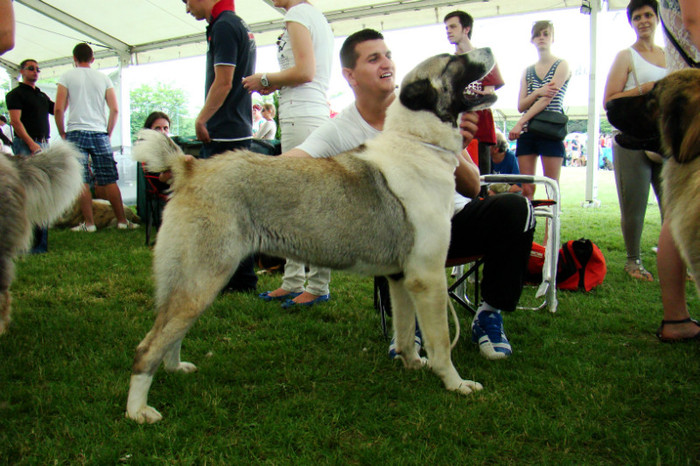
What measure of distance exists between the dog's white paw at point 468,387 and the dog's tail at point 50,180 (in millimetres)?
2447

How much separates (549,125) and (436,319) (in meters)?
3.77

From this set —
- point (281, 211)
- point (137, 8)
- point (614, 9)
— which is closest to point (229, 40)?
point (281, 211)

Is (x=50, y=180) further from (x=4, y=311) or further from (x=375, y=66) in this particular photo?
(x=375, y=66)

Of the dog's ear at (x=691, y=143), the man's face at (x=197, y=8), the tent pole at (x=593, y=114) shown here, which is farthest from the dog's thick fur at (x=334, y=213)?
the tent pole at (x=593, y=114)

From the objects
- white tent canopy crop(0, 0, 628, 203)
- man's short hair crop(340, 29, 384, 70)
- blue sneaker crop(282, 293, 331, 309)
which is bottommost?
blue sneaker crop(282, 293, 331, 309)

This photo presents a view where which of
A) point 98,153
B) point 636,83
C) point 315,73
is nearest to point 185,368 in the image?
point 315,73

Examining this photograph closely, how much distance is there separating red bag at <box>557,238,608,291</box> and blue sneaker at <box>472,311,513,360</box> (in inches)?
68.5

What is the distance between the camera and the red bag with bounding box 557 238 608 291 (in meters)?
4.25

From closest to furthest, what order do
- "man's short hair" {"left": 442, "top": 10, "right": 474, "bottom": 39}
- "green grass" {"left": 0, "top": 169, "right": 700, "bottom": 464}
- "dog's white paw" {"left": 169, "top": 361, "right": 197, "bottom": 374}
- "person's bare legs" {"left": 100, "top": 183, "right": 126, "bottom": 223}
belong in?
"green grass" {"left": 0, "top": 169, "right": 700, "bottom": 464} → "dog's white paw" {"left": 169, "top": 361, "right": 197, "bottom": 374} → "man's short hair" {"left": 442, "top": 10, "right": 474, "bottom": 39} → "person's bare legs" {"left": 100, "top": 183, "right": 126, "bottom": 223}

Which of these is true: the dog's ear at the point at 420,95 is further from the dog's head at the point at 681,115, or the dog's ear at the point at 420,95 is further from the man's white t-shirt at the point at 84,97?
the man's white t-shirt at the point at 84,97

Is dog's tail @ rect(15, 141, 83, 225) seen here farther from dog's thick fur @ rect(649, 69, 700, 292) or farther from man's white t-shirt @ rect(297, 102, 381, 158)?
dog's thick fur @ rect(649, 69, 700, 292)

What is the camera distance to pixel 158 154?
2.10 meters

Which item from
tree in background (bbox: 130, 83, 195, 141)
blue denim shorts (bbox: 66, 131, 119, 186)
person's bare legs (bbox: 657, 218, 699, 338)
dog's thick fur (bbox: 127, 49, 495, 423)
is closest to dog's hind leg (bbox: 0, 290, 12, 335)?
dog's thick fur (bbox: 127, 49, 495, 423)

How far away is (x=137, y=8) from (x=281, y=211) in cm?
978
